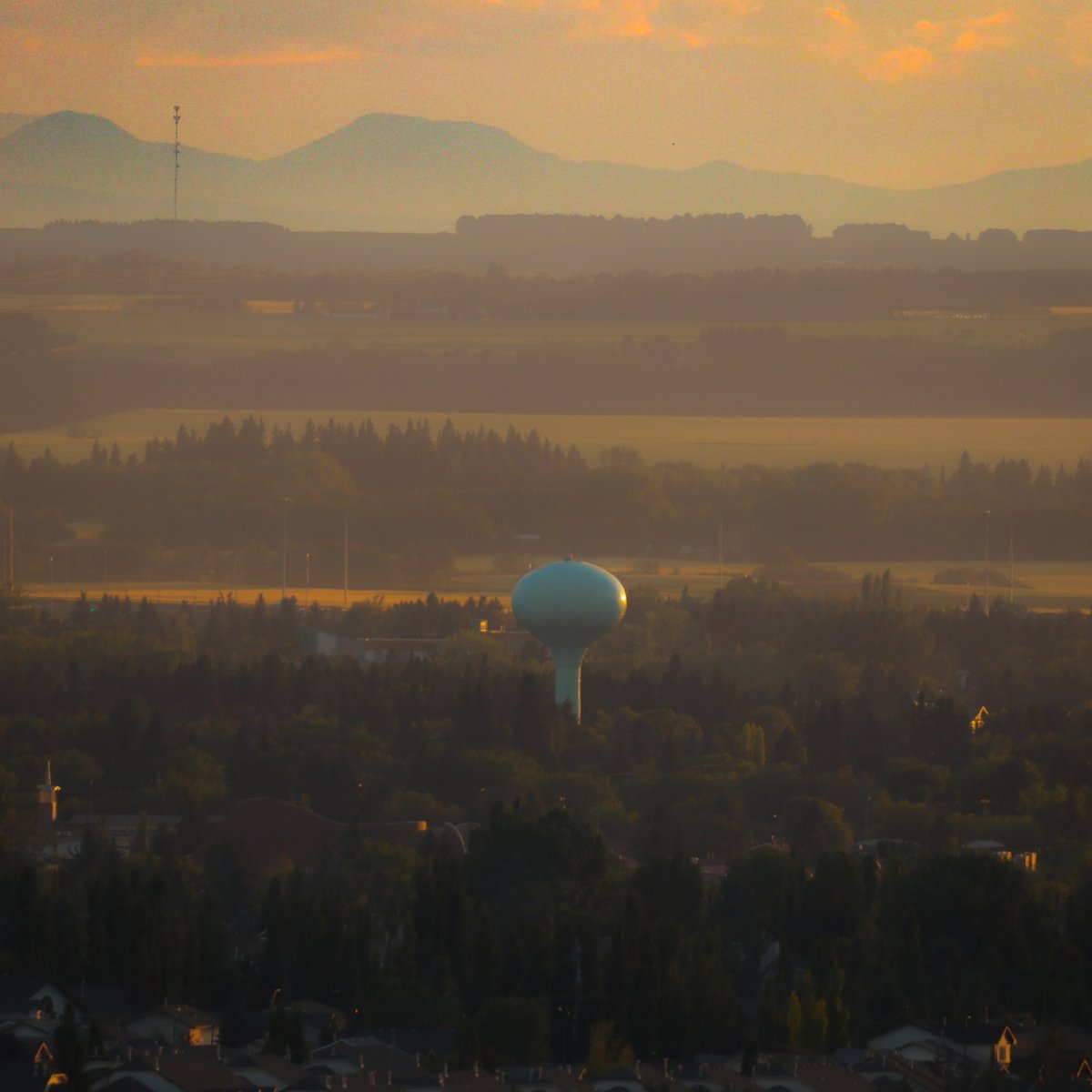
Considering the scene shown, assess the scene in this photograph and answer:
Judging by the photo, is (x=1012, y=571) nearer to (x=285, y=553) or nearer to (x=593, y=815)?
(x=285, y=553)

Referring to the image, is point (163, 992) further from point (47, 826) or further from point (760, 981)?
point (47, 826)

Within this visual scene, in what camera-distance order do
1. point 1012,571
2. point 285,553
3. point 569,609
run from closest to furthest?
point 569,609 → point 1012,571 → point 285,553

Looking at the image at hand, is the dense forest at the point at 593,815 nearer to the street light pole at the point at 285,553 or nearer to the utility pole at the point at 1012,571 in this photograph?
the utility pole at the point at 1012,571

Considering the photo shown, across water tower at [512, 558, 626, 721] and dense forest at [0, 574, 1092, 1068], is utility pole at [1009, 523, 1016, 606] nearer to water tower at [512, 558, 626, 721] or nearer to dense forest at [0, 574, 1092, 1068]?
dense forest at [0, 574, 1092, 1068]

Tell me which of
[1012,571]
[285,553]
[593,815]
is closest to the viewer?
[593,815]

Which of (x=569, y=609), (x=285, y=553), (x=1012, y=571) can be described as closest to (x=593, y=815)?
(x=569, y=609)

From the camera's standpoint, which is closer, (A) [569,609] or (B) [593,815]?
(B) [593,815]
